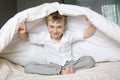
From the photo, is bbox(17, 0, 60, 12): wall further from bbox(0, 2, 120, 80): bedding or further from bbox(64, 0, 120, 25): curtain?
bbox(0, 2, 120, 80): bedding

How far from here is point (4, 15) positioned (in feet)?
7.59

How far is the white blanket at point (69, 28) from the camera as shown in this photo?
1154 mm

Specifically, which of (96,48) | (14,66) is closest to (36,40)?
(14,66)

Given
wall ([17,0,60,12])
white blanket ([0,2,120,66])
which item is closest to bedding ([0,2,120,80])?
white blanket ([0,2,120,66])

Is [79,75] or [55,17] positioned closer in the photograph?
[79,75]

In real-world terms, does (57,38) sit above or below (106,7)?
below

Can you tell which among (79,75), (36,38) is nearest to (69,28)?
(36,38)

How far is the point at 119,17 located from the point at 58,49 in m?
1.15

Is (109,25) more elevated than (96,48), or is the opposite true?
(109,25)

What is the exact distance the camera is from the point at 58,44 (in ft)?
4.36

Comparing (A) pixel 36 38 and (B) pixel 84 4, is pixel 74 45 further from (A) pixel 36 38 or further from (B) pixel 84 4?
(B) pixel 84 4

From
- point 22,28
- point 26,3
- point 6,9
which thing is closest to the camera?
point 22,28

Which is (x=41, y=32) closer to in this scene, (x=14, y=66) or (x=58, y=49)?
(x=58, y=49)

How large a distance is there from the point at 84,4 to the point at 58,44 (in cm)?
128
